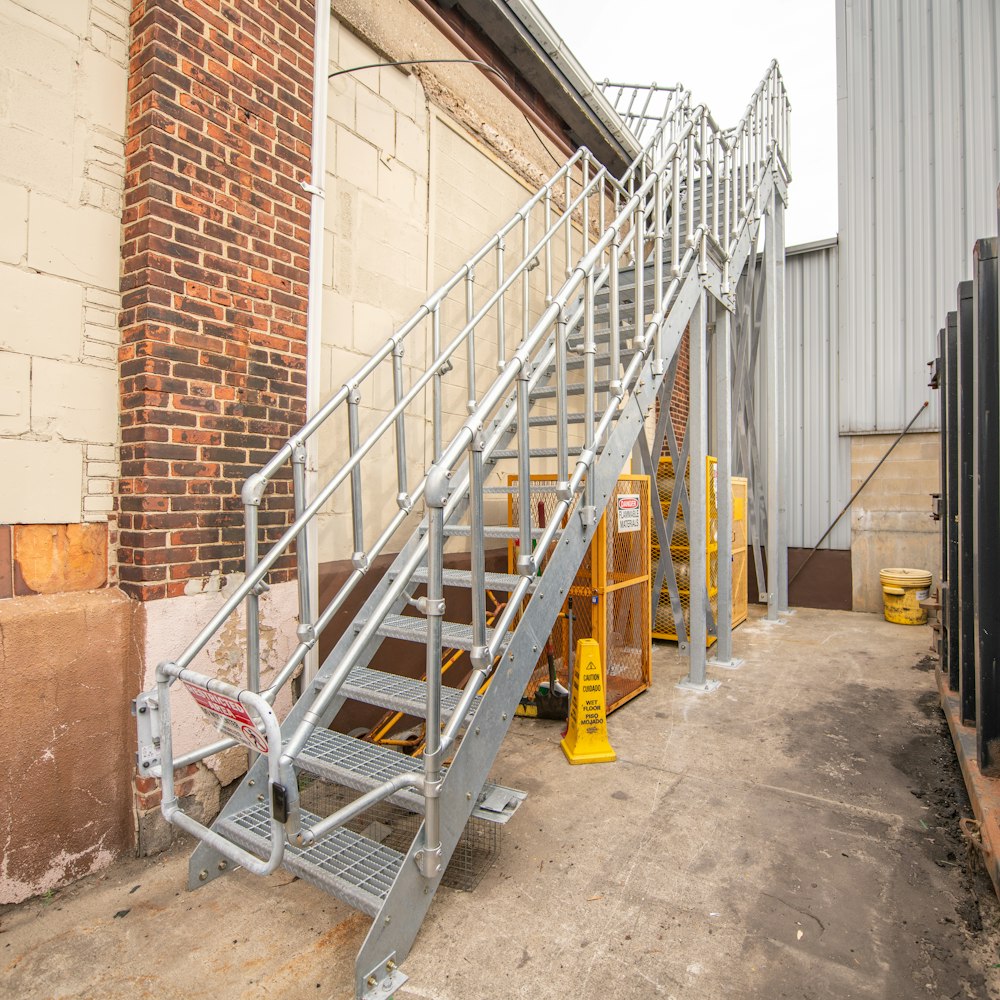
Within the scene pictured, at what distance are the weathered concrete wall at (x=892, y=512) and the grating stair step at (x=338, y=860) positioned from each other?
8250 millimetres

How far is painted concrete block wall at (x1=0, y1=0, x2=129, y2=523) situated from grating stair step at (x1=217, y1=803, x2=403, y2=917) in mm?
1443

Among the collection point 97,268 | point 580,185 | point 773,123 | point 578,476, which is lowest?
point 578,476

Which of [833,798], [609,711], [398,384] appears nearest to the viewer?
[833,798]

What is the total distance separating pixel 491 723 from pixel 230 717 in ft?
3.34

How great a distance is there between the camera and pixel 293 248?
129 inches

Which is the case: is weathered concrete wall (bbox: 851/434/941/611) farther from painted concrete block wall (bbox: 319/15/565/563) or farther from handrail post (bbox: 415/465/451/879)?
handrail post (bbox: 415/465/451/879)

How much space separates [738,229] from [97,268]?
574 centimetres

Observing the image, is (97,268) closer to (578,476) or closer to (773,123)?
(578,476)

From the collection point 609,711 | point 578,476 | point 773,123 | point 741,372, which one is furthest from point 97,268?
point 773,123

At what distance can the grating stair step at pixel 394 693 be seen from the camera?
99.5 inches

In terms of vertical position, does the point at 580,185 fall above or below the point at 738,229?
→ above

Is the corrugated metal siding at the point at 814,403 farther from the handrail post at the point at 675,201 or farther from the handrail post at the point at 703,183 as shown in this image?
the handrail post at the point at 675,201

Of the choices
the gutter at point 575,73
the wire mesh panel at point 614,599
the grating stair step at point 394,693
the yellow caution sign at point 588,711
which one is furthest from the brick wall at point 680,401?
the grating stair step at point 394,693

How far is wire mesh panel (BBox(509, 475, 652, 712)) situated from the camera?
4.36m
